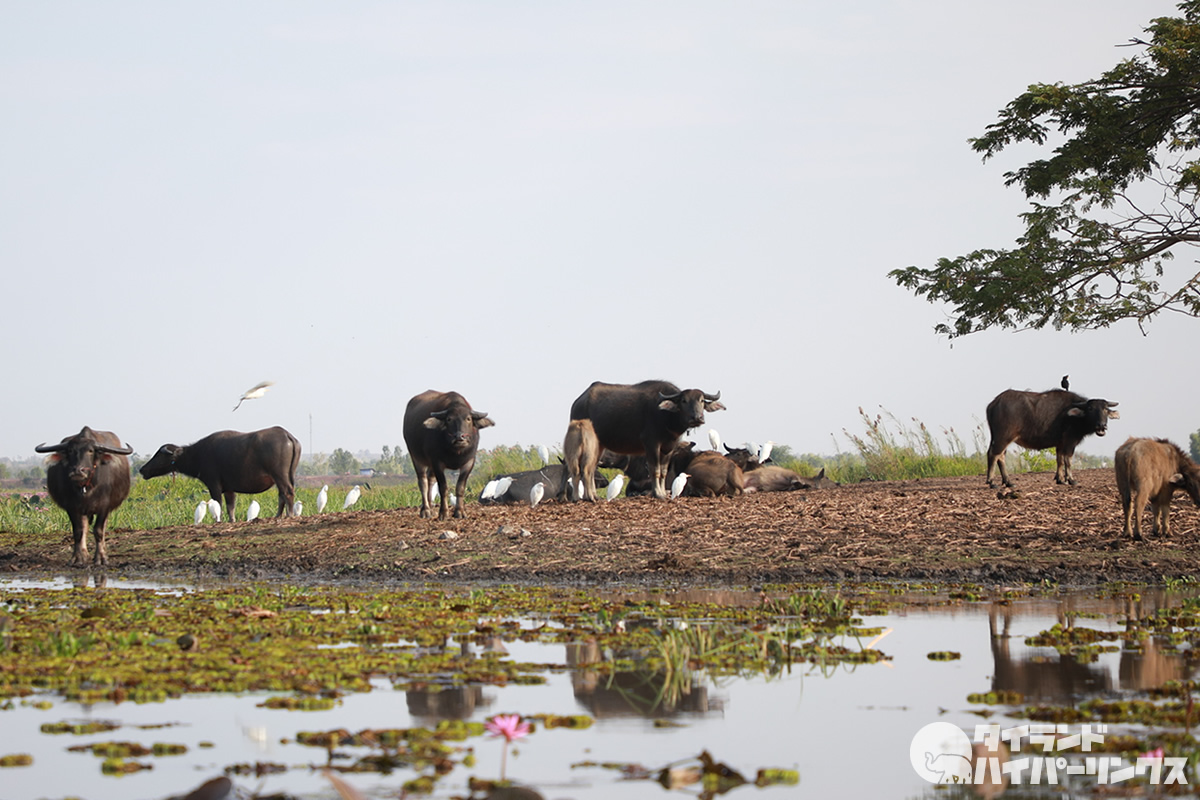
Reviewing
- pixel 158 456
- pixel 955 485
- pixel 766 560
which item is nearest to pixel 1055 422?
pixel 955 485

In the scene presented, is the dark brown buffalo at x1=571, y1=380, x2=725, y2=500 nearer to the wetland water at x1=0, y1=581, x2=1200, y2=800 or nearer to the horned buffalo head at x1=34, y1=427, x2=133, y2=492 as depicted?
the horned buffalo head at x1=34, y1=427, x2=133, y2=492

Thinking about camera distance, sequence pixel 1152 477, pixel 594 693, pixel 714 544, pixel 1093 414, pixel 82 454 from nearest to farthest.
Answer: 1. pixel 594 693
2. pixel 1152 477
3. pixel 714 544
4. pixel 82 454
5. pixel 1093 414

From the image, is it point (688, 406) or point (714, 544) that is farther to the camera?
point (688, 406)

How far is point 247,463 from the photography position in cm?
2281

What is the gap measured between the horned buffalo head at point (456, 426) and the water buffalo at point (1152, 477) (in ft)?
28.9

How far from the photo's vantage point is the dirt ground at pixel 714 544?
1141cm

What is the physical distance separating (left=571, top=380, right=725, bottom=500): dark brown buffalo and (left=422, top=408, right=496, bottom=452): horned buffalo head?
393 centimetres

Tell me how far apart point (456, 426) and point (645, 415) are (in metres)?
4.89

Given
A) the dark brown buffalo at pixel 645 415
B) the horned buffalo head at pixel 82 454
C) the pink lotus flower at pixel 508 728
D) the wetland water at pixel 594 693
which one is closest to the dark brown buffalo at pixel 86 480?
the horned buffalo head at pixel 82 454

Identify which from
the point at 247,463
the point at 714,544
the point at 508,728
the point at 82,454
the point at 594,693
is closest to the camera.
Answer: the point at 508,728

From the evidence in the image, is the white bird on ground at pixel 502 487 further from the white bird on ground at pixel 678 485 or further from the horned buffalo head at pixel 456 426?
the horned buffalo head at pixel 456 426

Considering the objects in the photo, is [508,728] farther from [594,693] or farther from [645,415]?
[645,415]

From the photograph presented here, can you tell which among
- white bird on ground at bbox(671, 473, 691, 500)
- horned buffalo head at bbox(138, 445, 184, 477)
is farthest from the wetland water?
horned buffalo head at bbox(138, 445, 184, 477)

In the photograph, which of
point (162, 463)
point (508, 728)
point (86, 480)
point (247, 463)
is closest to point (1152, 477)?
point (508, 728)
